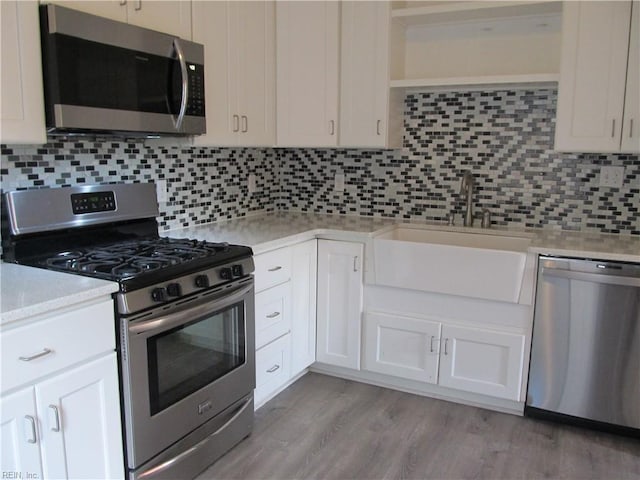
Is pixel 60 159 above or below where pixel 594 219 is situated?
above

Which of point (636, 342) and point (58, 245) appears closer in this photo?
point (58, 245)

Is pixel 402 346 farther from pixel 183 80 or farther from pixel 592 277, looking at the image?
pixel 183 80

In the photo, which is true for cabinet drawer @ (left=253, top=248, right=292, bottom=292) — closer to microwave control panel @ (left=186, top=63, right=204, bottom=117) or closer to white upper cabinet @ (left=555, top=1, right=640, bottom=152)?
microwave control panel @ (left=186, top=63, right=204, bottom=117)

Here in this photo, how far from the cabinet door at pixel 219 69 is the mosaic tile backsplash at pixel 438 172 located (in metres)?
0.27

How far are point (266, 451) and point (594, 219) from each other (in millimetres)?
2070

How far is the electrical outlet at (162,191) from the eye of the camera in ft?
8.89

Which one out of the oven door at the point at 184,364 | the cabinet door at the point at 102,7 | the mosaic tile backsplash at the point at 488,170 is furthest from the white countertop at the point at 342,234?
the cabinet door at the point at 102,7

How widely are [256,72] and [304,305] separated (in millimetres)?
1316

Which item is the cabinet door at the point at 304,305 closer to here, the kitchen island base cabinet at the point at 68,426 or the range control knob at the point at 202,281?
the range control knob at the point at 202,281

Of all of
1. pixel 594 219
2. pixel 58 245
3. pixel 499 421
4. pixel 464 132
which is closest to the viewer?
pixel 58 245

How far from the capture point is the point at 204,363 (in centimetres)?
212

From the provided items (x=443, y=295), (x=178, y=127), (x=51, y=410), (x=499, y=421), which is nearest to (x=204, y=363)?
(x=51, y=410)

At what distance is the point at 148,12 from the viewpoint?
221cm

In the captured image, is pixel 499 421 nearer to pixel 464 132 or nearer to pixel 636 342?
pixel 636 342
